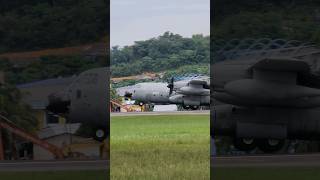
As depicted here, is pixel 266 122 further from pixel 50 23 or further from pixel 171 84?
pixel 171 84

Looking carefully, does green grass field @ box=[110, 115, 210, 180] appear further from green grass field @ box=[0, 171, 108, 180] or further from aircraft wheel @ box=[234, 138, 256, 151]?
green grass field @ box=[0, 171, 108, 180]

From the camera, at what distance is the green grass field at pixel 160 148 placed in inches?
440

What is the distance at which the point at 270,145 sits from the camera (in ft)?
33.2

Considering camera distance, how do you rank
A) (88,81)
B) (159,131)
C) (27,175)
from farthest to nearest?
(159,131) < (88,81) < (27,175)

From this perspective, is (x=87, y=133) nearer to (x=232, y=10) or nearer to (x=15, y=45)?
(x=15, y=45)

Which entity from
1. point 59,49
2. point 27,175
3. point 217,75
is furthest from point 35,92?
point 217,75

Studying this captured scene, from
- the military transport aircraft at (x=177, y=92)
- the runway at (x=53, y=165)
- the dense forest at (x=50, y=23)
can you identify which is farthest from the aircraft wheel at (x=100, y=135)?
the military transport aircraft at (x=177, y=92)

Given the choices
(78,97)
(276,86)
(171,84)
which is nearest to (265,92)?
(276,86)

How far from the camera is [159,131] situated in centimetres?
2177

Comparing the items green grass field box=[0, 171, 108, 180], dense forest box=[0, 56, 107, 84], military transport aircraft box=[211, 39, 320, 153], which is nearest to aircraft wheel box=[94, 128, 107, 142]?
green grass field box=[0, 171, 108, 180]

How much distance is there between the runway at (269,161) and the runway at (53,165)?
6.50 feet

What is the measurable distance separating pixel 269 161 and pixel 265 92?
1194mm

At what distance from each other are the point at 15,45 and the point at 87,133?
192cm

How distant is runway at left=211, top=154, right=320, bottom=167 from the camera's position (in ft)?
31.8
